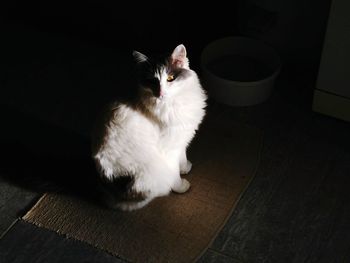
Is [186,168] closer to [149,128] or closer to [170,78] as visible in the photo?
[149,128]

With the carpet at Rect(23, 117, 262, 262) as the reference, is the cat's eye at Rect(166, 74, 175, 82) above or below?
above

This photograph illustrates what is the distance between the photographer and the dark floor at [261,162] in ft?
6.12

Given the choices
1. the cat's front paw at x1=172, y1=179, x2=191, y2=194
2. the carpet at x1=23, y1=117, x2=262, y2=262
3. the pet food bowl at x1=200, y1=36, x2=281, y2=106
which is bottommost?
the carpet at x1=23, y1=117, x2=262, y2=262

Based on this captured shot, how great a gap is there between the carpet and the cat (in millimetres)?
147

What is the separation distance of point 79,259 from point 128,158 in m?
0.42

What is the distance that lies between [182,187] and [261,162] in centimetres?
36

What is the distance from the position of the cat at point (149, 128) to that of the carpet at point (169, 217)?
5.8 inches

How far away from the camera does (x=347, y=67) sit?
203 cm

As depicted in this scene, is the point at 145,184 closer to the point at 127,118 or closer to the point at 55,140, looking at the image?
the point at 127,118

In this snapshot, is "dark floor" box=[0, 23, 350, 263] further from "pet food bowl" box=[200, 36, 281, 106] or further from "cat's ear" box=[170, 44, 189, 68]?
"cat's ear" box=[170, 44, 189, 68]

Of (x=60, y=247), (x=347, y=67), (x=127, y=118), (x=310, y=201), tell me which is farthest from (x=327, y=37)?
(x=60, y=247)

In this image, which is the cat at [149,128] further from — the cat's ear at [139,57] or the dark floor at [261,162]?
the dark floor at [261,162]

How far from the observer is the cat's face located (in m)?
1.67

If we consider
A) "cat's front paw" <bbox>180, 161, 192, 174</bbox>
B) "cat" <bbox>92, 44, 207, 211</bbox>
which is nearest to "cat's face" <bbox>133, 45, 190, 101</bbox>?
"cat" <bbox>92, 44, 207, 211</bbox>
